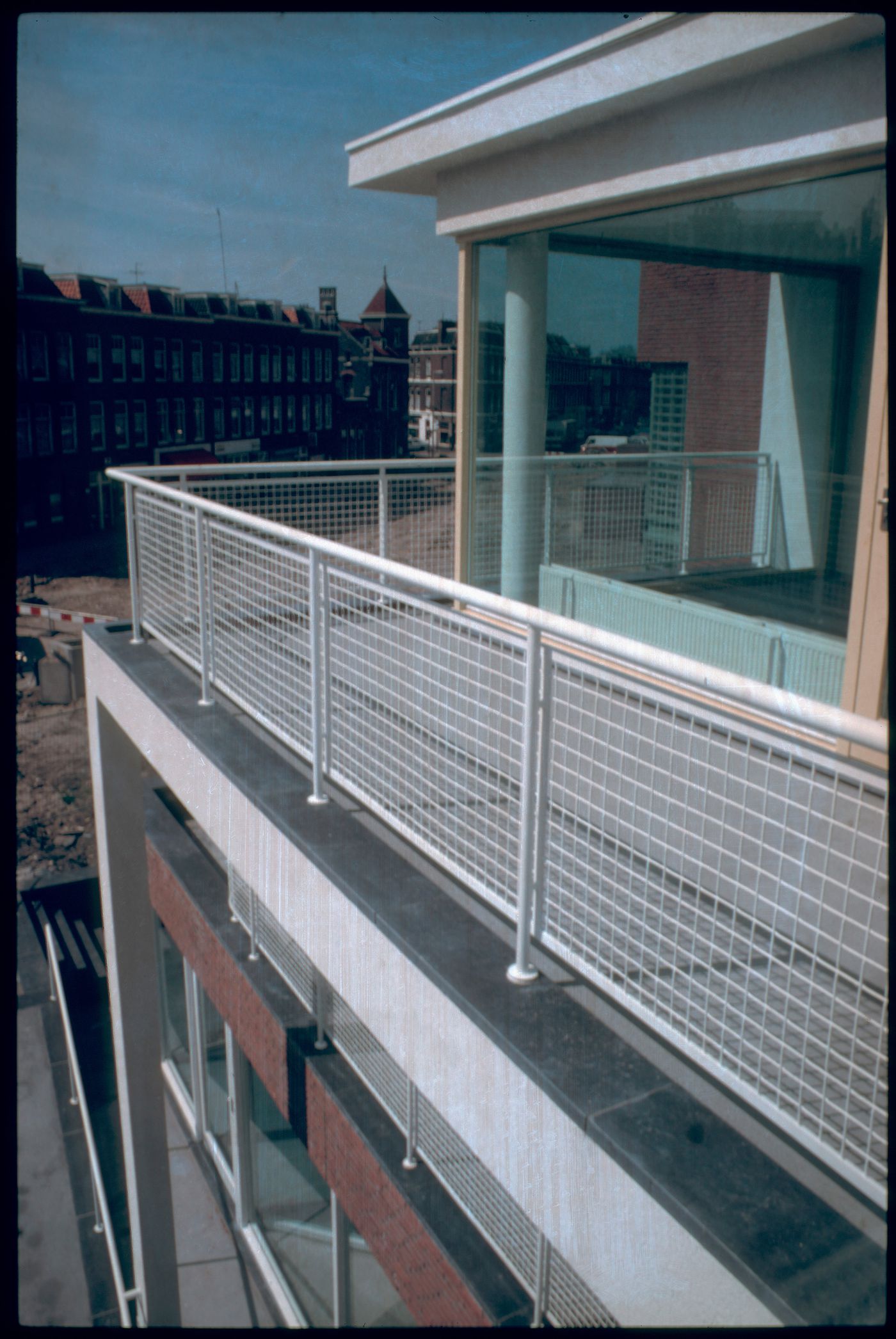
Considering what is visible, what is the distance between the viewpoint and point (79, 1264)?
9719mm

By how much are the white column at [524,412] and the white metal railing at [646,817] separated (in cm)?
118

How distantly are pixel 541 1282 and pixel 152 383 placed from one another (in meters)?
26.7

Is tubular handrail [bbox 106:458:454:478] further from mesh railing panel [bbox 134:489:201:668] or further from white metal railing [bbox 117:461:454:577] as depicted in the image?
mesh railing panel [bbox 134:489:201:668]

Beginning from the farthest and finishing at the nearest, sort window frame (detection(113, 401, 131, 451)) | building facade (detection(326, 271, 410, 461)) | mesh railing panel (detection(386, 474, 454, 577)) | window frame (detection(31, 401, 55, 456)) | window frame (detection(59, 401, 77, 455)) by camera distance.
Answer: window frame (detection(113, 401, 131, 451)), window frame (detection(59, 401, 77, 455)), window frame (detection(31, 401, 55, 456)), building facade (detection(326, 271, 410, 461)), mesh railing panel (detection(386, 474, 454, 577))

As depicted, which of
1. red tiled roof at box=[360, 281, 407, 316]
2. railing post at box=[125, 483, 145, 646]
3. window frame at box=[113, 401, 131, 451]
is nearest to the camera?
railing post at box=[125, 483, 145, 646]

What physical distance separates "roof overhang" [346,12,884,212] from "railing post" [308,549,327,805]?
7.95 ft

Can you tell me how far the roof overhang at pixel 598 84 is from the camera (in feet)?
→ 11.3

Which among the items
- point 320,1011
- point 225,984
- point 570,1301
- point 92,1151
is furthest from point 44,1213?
point 570,1301

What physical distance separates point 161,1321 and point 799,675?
752 centimetres

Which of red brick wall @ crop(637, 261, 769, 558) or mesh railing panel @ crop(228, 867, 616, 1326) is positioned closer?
red brick wall @ crop(637, 261, 769, 558)

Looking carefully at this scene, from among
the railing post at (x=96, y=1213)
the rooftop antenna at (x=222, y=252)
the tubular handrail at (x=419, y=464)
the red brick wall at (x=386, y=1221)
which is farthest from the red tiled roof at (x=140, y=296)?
the red brick wall at (x=386, y=1221)

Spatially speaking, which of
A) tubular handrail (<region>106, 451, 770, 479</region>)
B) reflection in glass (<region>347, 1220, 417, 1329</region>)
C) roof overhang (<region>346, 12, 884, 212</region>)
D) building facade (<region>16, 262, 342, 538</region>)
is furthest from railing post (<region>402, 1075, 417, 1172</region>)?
building facade (<region>16, 262, 342, 538</region>)

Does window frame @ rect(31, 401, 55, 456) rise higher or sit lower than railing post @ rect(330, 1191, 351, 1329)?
higher

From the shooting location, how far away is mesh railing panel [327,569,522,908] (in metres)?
2.79
